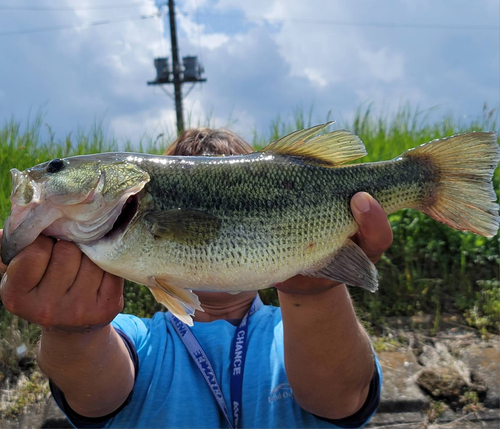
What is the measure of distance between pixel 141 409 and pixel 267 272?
3.49 ft

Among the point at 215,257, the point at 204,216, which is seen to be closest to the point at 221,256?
the point at 215,257

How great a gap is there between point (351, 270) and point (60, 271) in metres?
1.00

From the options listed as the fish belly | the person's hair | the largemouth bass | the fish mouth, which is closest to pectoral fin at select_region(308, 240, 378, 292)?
the largemouth bass

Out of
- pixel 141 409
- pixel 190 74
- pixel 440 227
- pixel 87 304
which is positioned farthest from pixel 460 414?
pixel 190 74

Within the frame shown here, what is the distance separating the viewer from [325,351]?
6.05ft

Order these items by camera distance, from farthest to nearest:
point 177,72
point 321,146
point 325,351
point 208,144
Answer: point 177,72, point 208,144, point 325,351, point 321,146

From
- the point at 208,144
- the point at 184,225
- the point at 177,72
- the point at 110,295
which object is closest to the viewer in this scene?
the point at 184,225

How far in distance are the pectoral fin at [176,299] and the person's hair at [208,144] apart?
1.08 meters

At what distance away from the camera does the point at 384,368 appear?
298 cm

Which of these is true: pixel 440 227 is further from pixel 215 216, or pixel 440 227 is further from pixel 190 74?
pixel 190 74

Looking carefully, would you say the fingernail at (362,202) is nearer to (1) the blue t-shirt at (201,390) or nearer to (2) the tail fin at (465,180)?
(2) the tail fin at (465,180)

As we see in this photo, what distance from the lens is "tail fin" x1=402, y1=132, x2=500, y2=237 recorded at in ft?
5.40

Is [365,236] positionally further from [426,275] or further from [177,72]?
[177,72]

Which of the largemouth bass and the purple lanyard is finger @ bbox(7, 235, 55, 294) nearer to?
the largemouth bass
